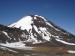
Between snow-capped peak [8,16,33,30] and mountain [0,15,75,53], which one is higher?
snow-capped peak [8,16,33,30]

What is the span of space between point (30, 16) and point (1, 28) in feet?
184

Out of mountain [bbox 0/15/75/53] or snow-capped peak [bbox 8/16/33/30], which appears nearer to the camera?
mountain [bbox 0/15/75/53]

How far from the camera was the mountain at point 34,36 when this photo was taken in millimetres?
121438

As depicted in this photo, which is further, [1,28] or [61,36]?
[61,36]

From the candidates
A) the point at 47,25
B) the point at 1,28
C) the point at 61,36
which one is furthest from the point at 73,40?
the point at 1,28

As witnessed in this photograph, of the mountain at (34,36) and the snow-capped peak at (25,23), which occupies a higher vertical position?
the snow-capped peak at (25,23)

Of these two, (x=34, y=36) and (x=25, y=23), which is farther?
(x=25, y=23)

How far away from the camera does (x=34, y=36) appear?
145m

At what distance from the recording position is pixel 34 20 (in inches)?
7062

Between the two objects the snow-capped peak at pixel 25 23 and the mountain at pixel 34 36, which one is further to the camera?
the snow-capped peak at pixel 25 23

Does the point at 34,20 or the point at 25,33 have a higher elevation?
the point at 34,20

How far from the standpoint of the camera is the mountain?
398 ft

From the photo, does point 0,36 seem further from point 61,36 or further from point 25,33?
point 61,36

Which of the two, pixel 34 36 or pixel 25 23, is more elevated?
pixel 25 23
